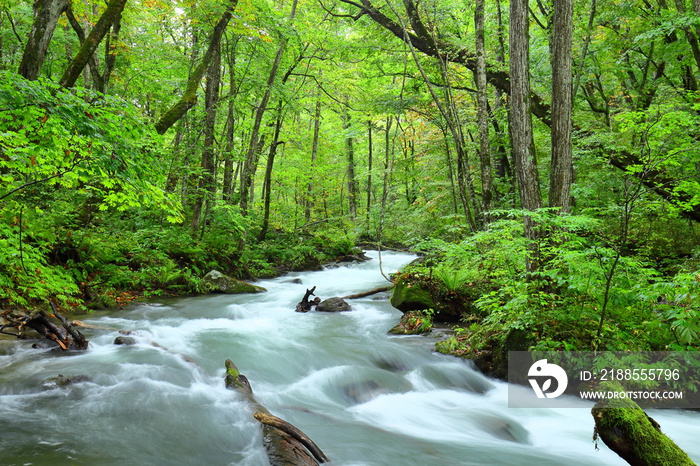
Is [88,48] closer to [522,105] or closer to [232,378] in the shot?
[232,378]

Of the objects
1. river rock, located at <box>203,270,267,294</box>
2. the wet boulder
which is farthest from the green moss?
river rock, located at <box>203,270,267,294</box>

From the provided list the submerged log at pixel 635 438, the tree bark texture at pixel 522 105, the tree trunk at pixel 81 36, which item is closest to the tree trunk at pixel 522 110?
the tree bark texture at pixel 522 105

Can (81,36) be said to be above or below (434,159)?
above

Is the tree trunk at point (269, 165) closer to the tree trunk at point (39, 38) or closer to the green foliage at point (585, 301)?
the tree trunk at point (39, 38)

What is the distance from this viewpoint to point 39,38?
6.14 m

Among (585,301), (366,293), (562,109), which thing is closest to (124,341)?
(366,293)

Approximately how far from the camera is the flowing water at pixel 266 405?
11.9 ft

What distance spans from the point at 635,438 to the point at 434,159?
14.0 metres

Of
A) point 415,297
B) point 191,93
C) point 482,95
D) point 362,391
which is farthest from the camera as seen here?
point 191,93

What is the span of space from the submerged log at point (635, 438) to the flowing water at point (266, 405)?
6.66ft

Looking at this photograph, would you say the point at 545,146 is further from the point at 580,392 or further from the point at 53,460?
the point at 53,460

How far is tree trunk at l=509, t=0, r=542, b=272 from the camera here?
588 cm

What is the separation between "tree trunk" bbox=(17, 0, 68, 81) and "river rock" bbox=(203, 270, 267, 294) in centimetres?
647

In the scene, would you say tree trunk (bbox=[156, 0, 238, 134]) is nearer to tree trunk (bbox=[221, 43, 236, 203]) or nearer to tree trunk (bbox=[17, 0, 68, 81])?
tree trunk (bbox=[221, 43, 236, 203])
